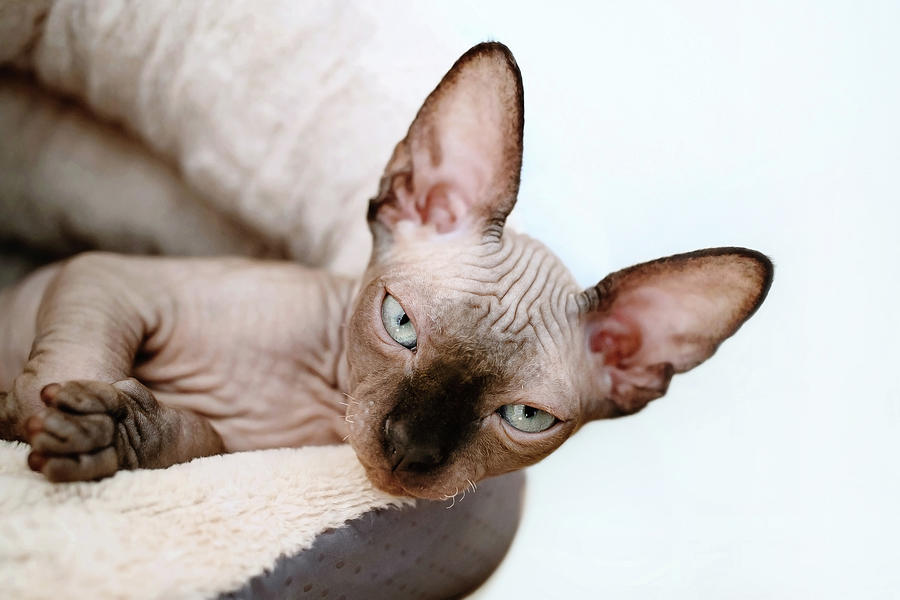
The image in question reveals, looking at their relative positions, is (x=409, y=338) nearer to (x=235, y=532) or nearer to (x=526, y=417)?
(x=526, y=417)

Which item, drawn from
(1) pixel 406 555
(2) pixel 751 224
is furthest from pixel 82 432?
(2) pixel 751 224

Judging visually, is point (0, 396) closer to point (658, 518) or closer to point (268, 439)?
point (268, 439)

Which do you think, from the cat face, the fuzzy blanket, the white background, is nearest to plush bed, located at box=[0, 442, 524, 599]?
the fuzzy blanket

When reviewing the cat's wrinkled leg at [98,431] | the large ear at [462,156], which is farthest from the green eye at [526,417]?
the cat's wrinkled leg at [98,431]

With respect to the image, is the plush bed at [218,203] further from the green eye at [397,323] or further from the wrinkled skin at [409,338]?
the green eye at [397,323]

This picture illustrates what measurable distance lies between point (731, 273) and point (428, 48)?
653 mm

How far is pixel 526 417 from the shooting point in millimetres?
1044

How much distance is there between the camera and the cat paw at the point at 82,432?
0.86 metres

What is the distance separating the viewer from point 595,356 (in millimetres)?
1210

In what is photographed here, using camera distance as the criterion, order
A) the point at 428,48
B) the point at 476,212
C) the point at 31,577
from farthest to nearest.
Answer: the point at 428,48 → the point at 476,212 → the point at 31,577

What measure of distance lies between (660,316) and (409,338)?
367mm

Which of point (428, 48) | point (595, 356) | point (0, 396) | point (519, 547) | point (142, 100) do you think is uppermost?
point (428, 48)

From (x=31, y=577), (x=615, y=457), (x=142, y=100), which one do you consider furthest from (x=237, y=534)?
(x=142, y=100)

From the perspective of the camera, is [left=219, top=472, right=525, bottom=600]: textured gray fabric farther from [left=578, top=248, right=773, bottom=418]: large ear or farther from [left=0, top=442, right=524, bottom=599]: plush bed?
[left=578, top=248, right=773, bottom=418]: large ear
